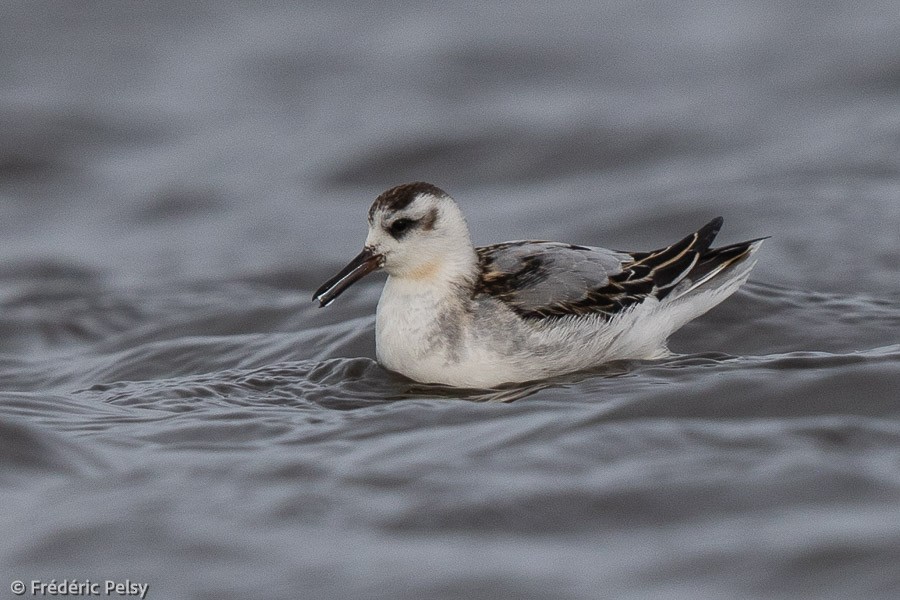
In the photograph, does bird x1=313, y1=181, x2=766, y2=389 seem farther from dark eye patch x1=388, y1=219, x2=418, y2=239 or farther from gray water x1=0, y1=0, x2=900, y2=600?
gray water x1=0, y1=0, x2=900, y2=600

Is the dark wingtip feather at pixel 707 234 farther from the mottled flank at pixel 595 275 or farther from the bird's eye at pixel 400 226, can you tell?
the bird's eye at pixel 400 226

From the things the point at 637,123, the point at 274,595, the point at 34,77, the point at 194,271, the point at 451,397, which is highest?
the point at 34,77

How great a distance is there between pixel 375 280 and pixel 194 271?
162 centimetres

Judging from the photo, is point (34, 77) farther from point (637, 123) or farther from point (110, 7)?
point (637, 123)

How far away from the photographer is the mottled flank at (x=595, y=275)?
8.66 meters

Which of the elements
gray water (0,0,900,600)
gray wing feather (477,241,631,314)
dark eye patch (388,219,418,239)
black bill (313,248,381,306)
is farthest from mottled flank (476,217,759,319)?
black bill (313,248,381,306)

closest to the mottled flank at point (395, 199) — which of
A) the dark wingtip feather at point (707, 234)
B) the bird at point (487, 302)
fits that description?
the bird at point (487, 302)

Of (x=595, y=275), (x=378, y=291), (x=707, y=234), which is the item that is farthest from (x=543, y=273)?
(x=378, y=291)

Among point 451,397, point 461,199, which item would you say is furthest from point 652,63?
point 451,397

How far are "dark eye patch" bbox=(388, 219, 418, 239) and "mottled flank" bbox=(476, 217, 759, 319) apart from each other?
0.51m

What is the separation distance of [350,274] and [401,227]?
40 centimetres

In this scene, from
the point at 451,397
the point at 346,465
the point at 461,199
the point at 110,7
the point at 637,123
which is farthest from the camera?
the point at 110,7

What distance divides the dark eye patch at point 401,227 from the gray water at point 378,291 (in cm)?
85

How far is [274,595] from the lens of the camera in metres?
6.00
